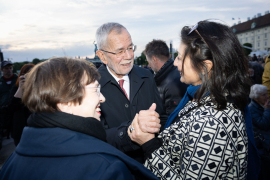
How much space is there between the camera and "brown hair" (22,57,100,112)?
1146 mm

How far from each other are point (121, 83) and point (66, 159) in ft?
5.50

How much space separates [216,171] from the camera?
1243 mm

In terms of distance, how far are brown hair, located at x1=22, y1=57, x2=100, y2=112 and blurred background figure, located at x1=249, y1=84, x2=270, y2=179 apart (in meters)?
2.65

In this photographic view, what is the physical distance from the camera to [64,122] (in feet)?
3.56

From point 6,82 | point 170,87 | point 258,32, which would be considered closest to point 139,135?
point 170,87

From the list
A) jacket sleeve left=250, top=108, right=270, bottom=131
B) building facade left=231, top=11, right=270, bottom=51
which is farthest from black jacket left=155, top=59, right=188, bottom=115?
building facade left=231, top=11, right=270, bottom=51

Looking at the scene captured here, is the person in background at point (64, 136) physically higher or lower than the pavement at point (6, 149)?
higher

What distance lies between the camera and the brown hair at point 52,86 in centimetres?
115

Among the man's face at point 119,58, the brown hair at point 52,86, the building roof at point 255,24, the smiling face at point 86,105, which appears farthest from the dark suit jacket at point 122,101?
the building roof at point 255,24

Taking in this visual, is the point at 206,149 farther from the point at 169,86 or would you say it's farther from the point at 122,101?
the point at 169,86

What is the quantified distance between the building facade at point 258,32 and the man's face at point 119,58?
76.7 m

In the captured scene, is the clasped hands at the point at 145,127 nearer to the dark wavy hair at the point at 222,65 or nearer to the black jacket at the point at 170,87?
the dark wavy hair at the point at 222,65

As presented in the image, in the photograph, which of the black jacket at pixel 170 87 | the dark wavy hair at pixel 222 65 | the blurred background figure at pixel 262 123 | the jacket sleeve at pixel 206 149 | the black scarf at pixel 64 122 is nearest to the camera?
the black scarf at pixel 64 122

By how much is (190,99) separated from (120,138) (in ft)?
2.84
